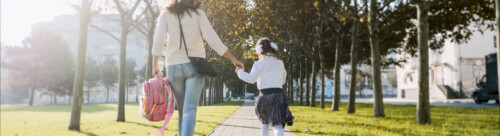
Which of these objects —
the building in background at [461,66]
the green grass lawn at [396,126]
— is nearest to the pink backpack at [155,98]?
the green grass lawn at [396,126]

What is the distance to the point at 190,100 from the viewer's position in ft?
12.3

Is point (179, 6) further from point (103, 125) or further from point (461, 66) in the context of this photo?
point (461, 66)

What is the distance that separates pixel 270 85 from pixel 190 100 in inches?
54.7

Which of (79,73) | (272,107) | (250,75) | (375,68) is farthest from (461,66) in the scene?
(250,75)

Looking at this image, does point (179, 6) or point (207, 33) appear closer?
point (179, 6)

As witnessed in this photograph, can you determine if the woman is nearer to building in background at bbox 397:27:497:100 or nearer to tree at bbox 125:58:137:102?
building in background at bbox 397:27:497:100

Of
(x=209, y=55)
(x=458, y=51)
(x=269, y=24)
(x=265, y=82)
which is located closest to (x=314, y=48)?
(x=269, y=24)

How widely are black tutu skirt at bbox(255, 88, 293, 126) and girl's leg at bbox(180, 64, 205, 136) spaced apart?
129 centimetres

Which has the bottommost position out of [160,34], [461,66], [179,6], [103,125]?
[103,125]

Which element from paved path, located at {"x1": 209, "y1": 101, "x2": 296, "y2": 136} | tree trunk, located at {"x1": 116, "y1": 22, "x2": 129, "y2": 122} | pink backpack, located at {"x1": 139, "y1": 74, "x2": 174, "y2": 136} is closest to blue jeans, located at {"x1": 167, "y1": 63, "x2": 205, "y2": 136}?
pink backpack, located at {"x1": 139, "y1": 74, "x2": 174, "y2": 136}

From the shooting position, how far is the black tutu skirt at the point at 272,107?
4.84 m

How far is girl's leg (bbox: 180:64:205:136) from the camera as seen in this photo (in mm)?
3717

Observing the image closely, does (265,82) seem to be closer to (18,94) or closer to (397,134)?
(397,134)

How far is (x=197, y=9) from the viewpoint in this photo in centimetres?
392
